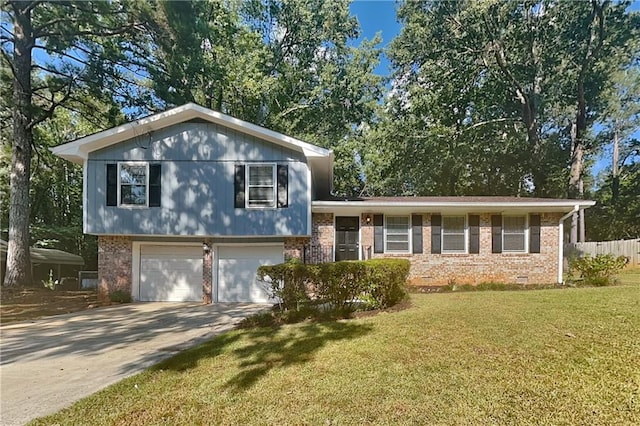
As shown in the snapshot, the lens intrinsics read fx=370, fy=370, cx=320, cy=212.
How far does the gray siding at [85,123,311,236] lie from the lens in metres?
11.5

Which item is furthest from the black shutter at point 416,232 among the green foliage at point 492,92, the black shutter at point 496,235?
the green foliage at point 492,92

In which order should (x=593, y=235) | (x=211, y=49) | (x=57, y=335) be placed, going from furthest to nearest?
(x=593, y=235) → (x=211, y=49) → (x=57, y=335)

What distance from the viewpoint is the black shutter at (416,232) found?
12.8 m

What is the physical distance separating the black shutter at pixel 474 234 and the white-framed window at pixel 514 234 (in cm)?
87

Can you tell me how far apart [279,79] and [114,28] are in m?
11.0

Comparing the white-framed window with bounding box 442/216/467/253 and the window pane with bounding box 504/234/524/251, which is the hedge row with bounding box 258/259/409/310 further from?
the window pane with bounding box 504/234/524/251

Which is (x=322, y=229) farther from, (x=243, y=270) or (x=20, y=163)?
(x=20, y=163)

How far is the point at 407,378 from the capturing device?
159 inches

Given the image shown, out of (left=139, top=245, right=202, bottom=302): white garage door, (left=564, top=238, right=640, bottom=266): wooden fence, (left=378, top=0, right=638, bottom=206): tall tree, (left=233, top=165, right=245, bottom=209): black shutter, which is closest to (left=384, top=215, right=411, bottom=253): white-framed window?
(left=233, top=165, right=245, bottom=209): black shutter

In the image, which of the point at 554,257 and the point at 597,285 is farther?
the point at 554,257

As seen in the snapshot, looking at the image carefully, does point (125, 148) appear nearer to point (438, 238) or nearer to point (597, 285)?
point (438, 238)

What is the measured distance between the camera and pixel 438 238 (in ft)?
42.0

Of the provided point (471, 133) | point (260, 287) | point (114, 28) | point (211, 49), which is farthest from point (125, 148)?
point (471, 133)

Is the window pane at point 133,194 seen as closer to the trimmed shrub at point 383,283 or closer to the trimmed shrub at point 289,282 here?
the trimmed shrub at point 289,282
